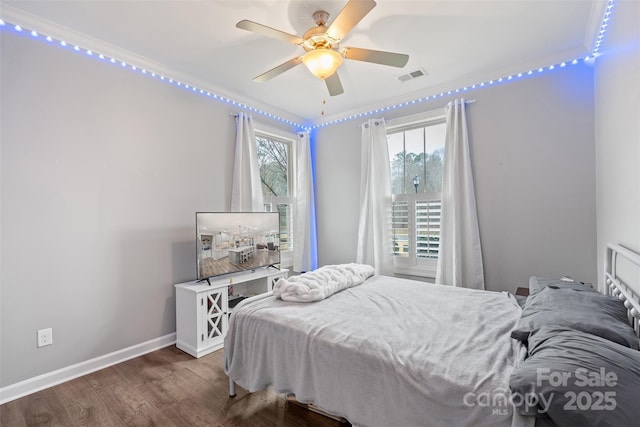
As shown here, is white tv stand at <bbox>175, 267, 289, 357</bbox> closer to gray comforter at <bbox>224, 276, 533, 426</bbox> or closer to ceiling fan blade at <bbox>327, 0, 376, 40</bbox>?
gray comforter at <bbox>224, 276, 533, 426</bbox>

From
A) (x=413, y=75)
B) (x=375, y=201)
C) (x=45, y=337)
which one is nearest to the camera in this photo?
(x=45, y=337)

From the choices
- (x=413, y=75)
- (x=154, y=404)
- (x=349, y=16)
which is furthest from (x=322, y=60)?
(x=154, y=404)

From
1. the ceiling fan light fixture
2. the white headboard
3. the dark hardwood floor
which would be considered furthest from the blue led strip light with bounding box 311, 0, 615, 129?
the dark hardwood floor

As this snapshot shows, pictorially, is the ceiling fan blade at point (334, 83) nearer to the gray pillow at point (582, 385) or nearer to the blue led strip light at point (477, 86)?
the blue led strip light at point (477, 86)

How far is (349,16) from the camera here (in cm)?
169

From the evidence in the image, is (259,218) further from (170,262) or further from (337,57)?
(337,57)

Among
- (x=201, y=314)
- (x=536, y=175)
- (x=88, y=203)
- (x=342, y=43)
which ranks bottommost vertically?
(x=201, y=314)

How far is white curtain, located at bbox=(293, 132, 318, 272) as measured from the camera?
4.17 meters

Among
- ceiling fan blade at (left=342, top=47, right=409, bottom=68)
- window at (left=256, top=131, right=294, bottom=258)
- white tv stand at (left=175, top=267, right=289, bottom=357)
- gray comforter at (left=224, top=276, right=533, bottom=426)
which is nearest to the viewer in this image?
gray comforter at (left=224, top=276, right=533, bottom=426)

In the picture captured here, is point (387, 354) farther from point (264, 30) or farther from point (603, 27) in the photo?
point (603, 27)

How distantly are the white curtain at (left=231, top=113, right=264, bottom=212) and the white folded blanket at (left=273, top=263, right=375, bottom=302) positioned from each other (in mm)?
1497

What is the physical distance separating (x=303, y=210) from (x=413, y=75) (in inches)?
87.1

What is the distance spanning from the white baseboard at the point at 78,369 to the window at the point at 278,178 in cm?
180

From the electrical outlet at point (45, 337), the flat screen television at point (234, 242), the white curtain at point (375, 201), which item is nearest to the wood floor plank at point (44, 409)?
the electrical outlet at point (45, 337)
